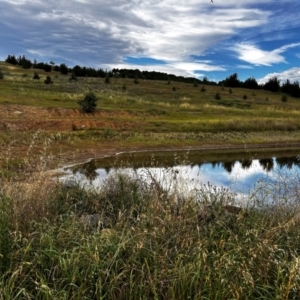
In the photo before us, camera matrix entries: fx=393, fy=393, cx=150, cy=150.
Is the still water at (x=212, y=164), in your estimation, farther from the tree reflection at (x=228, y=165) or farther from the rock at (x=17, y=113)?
the rock at (x=17, y=113)

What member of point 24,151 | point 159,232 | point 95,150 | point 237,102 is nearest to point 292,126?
point 237,102

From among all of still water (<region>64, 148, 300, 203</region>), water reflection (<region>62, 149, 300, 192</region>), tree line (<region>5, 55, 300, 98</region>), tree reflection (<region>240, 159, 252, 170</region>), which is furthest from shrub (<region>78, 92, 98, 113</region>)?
tree line (<region>5, 55, 300, 98</region>)

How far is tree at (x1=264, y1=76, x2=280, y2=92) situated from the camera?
84.3m

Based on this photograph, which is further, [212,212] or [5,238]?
[212,212]

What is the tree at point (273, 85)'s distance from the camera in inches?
3320

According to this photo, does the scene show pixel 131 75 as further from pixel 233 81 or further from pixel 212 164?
pixel 212 164

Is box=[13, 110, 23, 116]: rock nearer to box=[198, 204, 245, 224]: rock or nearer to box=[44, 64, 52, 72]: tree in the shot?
box=[198, 204, 245, 224]: rock

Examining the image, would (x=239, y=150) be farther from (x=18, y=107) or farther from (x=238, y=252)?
(x=238, y=252)

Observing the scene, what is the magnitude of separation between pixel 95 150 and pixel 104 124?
7.25 metres

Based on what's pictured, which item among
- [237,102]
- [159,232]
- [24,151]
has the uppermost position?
[237,102]

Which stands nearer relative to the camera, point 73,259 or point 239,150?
point 73,259

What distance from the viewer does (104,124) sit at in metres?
30.2

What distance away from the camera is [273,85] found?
85.0 m

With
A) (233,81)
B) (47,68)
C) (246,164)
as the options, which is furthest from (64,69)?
(246,164)
